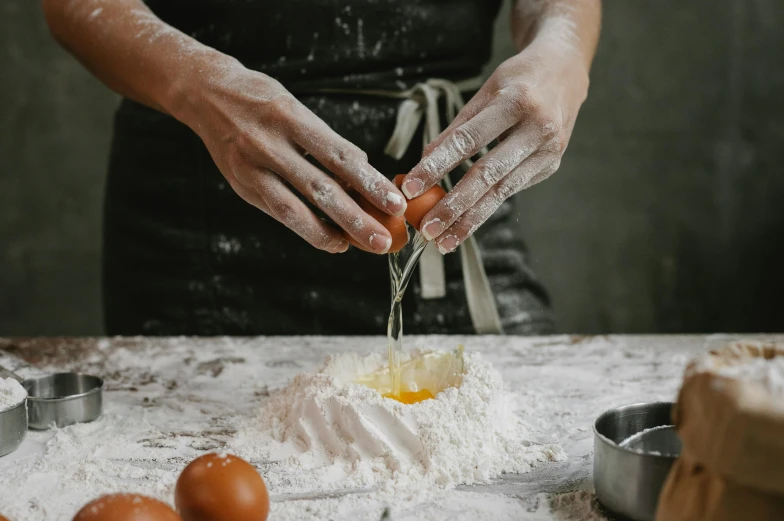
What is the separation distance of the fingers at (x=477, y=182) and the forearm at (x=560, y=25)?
324 mm

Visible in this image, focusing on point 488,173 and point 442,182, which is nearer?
point 488,173

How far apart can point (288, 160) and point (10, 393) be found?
1.90 ft


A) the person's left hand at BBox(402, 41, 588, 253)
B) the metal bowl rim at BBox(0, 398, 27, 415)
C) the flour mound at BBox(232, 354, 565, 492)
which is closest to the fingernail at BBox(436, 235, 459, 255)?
the person's left hand at BBox(402, 41, 588, 253)

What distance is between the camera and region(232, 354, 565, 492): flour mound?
3.82 ft

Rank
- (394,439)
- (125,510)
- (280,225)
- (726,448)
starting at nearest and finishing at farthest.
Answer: (726,448) < (125,510) < (394,439) < (280,225)

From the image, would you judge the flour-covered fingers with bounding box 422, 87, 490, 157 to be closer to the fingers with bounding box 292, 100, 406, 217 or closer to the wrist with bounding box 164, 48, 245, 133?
the fingers with bounding box 292, 100, 406, 217

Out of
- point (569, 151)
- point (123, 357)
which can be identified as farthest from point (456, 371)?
point (569, 151)

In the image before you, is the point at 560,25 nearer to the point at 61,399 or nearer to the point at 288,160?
the point at 288,160

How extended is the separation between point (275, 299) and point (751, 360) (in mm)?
1324

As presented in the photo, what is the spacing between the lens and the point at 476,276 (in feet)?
5.83

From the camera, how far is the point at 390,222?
4.07ft

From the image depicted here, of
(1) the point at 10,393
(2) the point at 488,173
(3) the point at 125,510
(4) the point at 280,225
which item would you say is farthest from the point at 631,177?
(3) the point at 125,510

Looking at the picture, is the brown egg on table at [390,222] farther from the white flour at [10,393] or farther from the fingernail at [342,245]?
the white flour at [10,393]

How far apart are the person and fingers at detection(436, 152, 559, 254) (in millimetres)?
57
